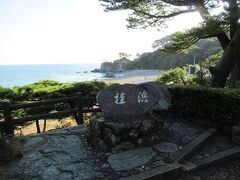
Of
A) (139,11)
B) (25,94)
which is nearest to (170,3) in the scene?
(139,11)

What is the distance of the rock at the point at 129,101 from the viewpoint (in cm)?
616

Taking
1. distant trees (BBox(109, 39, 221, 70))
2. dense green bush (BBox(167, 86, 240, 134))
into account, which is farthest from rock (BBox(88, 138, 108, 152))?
distant trees (BBox(109, 39, 221, 70))

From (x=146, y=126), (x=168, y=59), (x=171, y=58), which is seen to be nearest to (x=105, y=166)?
(x=146, y=126)

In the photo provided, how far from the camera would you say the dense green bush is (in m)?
6.41

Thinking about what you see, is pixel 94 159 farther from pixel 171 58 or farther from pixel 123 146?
pixel 171 58

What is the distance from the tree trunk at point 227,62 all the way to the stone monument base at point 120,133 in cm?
579

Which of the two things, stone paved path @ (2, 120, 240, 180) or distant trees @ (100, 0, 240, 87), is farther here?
distant trees @ (100, 0, 240, 87)

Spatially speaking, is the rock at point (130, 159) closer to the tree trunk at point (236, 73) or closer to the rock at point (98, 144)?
the rock at point (98, 144)

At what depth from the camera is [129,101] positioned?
626cm

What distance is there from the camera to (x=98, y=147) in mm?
5895

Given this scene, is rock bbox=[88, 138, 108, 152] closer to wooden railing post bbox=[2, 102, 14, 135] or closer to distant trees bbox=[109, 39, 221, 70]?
wooden railing post bbox=[2, 102, 14, 135]

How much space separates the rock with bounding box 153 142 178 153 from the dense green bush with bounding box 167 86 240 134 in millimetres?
1376

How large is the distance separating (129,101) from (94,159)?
1.42m

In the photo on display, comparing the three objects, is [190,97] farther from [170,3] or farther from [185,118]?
[170,3]
